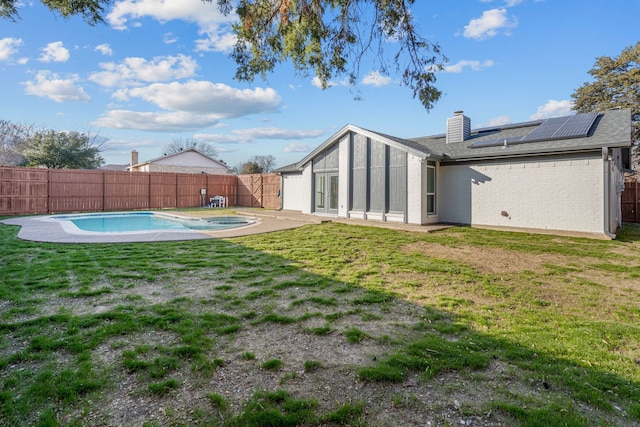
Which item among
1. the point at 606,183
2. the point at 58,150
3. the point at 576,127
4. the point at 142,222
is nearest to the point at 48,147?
the point at 58,150

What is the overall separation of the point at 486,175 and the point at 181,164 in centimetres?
2857

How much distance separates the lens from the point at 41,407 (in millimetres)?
2088

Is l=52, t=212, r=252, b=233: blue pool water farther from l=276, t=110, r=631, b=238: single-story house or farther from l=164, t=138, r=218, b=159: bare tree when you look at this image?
l=164, t=138, r=218, b=159: bare tree

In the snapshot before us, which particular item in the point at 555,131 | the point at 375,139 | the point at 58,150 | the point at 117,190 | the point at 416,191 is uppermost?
the point at 58,150

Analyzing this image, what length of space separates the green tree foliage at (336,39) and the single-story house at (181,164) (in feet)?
89.2

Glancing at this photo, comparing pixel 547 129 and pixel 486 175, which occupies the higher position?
pixel 547 129

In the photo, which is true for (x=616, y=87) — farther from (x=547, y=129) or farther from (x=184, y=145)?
(x=184, y=145)

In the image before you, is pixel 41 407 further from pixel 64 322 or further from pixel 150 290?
pixel 150 290

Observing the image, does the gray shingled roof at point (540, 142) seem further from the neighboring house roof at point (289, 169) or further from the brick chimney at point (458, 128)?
the neighboring house roof at point (289, 169)

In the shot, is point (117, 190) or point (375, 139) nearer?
point (375, 139)

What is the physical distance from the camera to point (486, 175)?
1125cm

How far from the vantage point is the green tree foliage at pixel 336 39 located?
586 centimetres

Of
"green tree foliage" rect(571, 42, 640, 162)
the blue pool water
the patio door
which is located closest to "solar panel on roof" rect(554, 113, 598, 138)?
the patio door

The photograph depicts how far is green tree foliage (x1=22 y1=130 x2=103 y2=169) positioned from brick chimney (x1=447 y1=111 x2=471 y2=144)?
25.6 meters
